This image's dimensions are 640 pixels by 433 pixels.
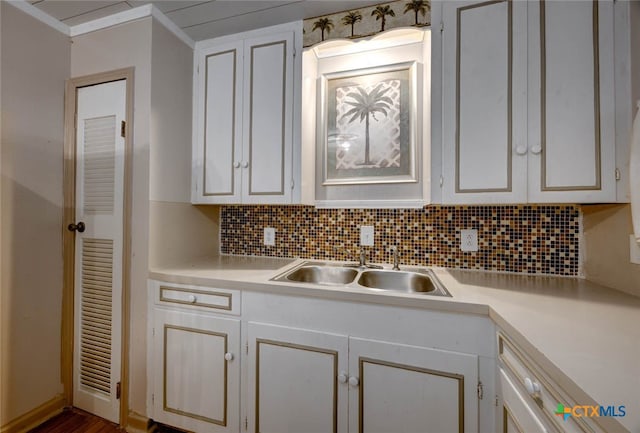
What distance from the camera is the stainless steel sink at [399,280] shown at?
1.48 meters

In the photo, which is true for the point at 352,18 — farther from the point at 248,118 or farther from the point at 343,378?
the point at 343,378

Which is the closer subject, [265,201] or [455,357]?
[455,357]

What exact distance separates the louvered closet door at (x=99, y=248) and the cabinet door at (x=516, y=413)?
1.91 meters

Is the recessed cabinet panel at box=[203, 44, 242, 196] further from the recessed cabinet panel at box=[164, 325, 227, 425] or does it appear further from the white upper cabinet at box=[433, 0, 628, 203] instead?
the white upper cabinet at box=[433, 0, 628, 203]

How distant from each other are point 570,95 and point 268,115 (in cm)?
147

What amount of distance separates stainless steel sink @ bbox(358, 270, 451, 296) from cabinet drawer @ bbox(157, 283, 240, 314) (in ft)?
2.22

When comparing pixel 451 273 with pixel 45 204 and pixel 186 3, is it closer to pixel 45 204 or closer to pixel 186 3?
pixel 186 3

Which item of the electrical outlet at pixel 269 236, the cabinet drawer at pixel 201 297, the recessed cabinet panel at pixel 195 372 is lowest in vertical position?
the recessed cabinet panel at pixel 195 372

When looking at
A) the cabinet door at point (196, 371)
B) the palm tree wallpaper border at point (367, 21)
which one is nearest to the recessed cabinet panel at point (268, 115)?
the palm tree wallpaper border at point (367, 21)

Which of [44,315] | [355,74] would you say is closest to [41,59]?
[44,315]

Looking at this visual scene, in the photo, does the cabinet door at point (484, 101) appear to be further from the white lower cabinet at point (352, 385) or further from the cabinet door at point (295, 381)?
the cabinet door at point (295, 381)

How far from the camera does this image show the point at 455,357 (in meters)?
1.04

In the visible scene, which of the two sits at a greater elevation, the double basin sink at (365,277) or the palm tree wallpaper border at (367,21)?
the palm tree wallpaper border at (367,21)

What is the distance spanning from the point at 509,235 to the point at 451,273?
39cm
